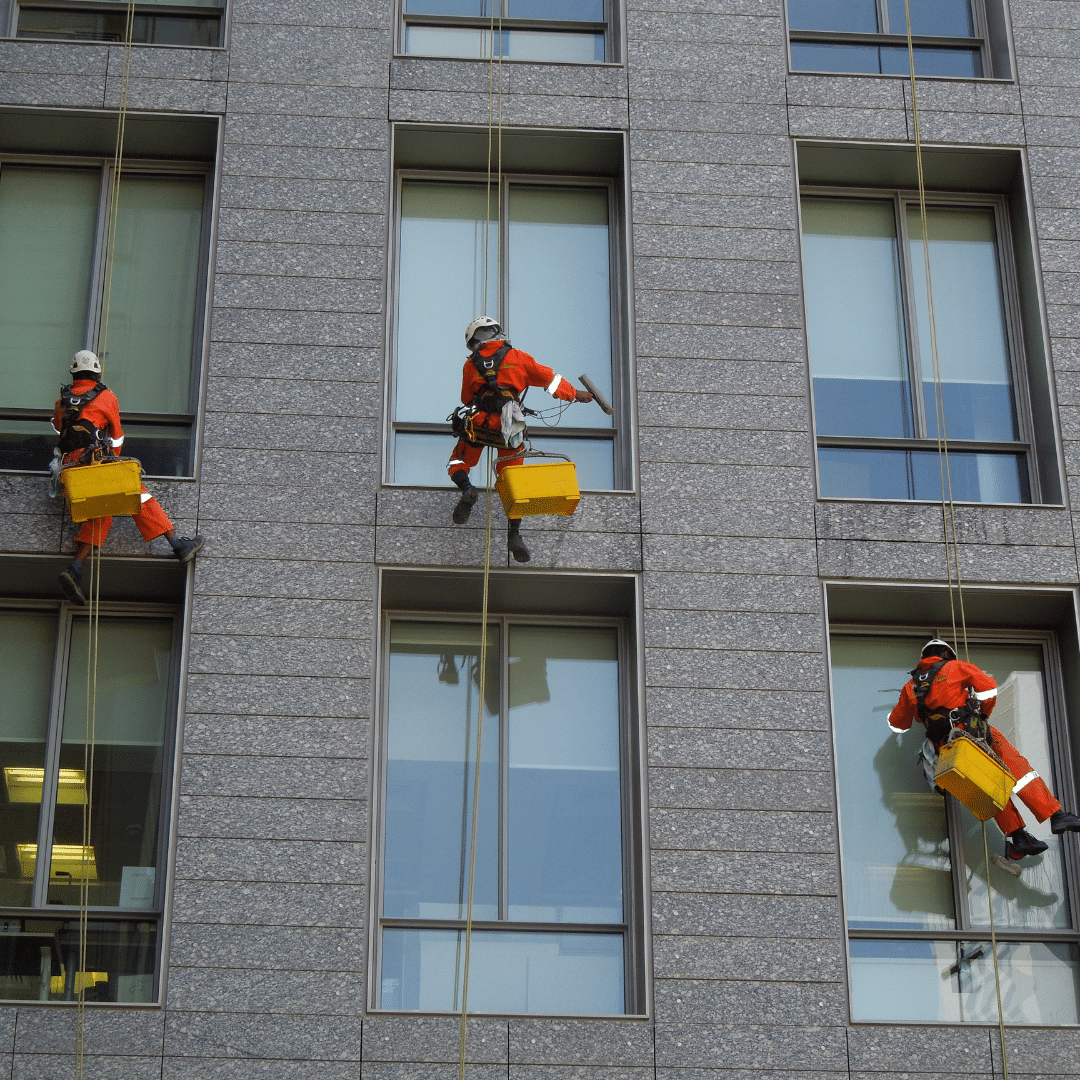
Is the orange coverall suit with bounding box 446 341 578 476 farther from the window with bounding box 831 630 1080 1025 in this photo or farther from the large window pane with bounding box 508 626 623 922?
the window with bounding box 831 630 1080 1025

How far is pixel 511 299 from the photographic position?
12734 millimetres

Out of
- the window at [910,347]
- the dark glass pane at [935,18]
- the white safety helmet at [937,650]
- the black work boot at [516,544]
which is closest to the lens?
the black work boot at [516,544]

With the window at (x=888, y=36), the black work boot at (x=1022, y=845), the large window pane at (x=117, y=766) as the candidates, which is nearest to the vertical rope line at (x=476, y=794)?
the large window pane at (x=117, y=766)

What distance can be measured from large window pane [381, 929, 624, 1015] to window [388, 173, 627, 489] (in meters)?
3.59

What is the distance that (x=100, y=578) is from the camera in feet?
37.2

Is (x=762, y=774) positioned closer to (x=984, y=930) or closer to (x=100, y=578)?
(x=984, y=930)

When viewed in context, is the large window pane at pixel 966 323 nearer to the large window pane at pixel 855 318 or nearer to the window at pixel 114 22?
the large window pane at pixel 855 318

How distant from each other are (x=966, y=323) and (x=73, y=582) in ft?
25.1

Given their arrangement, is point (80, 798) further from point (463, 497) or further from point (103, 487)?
point (463, 497)

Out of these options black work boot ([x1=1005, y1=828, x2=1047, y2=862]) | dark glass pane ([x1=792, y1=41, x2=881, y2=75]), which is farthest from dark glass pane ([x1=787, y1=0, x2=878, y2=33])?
black work boot ([x1=1005, y1=828, x2=1047, y2=862])

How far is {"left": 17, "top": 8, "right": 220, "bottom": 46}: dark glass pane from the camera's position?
1327cm

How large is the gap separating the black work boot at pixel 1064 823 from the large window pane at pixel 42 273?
838cm

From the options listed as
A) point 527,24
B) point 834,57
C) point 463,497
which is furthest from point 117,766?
point 834,57

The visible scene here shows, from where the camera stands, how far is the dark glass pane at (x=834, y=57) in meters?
13.6
